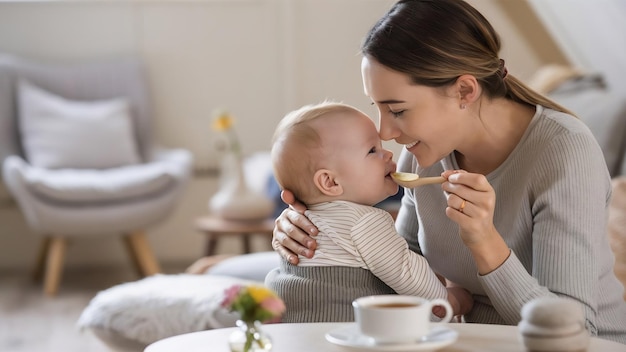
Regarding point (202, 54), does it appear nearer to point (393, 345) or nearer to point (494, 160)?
point (494, 160)

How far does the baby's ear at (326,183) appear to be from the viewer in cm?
151

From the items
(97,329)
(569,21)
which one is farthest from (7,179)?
(569,21)

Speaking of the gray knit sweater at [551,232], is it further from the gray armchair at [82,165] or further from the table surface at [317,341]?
the gray armchair at [82,165]

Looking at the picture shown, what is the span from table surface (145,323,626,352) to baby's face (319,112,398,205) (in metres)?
0.31

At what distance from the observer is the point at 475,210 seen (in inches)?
50.6

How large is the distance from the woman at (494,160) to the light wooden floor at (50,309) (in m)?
1.41

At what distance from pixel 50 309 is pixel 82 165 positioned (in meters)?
0.81

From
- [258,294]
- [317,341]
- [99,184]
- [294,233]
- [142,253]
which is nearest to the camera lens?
[258,294]

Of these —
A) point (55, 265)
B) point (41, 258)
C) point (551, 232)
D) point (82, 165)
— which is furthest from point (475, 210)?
point (41, 258)

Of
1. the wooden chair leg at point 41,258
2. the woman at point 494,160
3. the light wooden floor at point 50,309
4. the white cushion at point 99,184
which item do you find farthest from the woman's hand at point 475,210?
the wooden chair leg at point 41,258

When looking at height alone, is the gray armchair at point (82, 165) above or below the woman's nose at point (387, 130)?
below

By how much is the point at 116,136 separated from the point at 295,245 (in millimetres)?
3040

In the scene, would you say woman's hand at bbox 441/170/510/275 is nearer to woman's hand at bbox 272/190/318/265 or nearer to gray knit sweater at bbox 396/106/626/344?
gray knit sweater at bbox 396/106/626/344

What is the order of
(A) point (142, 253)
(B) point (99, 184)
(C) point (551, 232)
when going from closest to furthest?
(C) point (551, 232) → (B) point (99, 184) → (A) point (142, 253)
